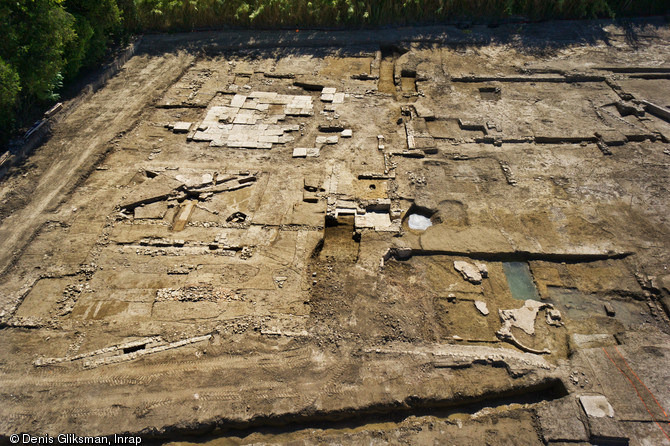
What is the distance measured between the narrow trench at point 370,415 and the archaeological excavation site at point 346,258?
0.04 metres

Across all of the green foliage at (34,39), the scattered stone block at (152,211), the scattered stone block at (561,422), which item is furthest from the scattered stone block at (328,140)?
the scattered stone block at (561,422)

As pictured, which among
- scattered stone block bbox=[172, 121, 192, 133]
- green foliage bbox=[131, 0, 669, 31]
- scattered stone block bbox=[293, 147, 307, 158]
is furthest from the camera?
green foliage bbox=[131, 0, 669, 31]

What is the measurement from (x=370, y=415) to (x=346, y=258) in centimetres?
350

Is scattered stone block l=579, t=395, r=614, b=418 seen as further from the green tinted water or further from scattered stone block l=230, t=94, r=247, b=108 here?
scattered stone block l=230, t=94, r=247, b=108

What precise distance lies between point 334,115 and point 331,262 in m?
6.26

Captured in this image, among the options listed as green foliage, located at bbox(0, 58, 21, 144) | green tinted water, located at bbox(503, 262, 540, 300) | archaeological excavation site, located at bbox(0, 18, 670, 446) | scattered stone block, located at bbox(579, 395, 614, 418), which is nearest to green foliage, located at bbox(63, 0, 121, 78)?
archaeological excavation site, located at bbox(0, 18, 670, 446)

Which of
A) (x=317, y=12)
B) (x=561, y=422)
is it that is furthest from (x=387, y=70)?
(x=561, y=422)

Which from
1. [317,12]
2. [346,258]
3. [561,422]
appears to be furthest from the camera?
[317,12]

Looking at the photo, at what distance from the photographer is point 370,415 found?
6.85 meters

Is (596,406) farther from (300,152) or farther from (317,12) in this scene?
(317,12)

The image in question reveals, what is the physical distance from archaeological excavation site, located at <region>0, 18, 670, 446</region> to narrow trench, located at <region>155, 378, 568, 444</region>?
0.04 metres

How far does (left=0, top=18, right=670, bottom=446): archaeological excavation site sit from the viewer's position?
6734 mm

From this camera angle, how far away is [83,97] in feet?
43.8

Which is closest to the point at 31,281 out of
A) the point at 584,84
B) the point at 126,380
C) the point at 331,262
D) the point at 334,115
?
the point at 126,380
